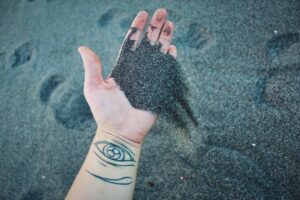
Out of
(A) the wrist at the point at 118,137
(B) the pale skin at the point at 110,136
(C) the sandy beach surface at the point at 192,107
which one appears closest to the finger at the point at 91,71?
(B) the pale skin at the point at 110,136

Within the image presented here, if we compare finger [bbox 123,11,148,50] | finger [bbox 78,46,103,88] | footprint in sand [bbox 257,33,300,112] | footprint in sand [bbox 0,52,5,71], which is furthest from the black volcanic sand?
footprint in sand [bbox 0,52,5,71]

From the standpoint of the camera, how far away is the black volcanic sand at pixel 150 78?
1.44 metres

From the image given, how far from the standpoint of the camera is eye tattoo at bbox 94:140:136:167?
1322 millimetres

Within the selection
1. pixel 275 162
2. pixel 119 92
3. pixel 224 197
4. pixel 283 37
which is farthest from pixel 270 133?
pixel 119 92

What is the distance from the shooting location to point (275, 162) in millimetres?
1434

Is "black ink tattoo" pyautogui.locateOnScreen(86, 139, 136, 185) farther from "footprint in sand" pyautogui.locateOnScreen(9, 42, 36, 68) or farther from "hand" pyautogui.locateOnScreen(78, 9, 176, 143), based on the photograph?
"footprint in sand" pyautogui.locateOnScreen(9, 42, 36, 68)

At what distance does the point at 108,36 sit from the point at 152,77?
0.74 metres

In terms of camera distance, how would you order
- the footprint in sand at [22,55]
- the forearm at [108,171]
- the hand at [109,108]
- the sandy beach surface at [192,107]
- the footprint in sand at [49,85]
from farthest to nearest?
1. the footprint in sand at [22,55]
2. the footprint in sand at [49,85]
3. the sandy beach surface at [192,107]
4. the hand at [109,108]
5. the forearm at [108,171]

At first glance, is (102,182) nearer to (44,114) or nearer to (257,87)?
(44,114)

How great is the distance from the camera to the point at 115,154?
1.33m

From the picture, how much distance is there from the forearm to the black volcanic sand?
0.20 meters

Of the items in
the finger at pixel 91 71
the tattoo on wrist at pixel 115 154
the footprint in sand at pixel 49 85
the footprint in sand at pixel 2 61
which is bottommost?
the tattoo on wrist at pixel 115 154

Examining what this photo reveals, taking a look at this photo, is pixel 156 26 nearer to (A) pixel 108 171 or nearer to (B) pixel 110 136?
(B) pixel 110 136

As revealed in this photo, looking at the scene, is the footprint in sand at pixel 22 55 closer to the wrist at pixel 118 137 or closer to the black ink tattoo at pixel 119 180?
the wrist at pixel 118 137
